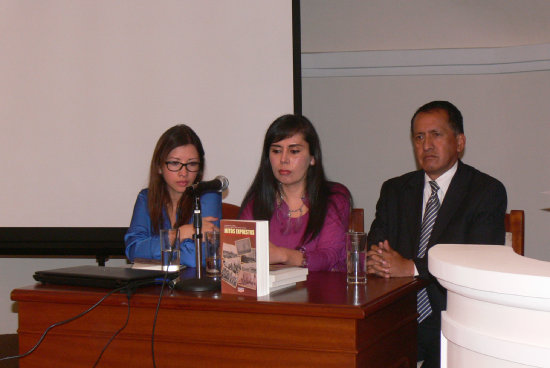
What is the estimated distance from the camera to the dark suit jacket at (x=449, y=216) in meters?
2.36

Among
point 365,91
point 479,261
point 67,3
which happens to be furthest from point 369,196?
point 479,261

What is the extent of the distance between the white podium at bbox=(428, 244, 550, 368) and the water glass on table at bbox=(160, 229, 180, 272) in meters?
1.21

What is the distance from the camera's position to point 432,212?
2.51m

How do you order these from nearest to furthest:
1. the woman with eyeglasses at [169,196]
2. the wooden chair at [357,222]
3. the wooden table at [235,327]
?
the wooden table at [235,327]
the woman with eyeglasses at [169,196]
the wooden chair at [357,222]

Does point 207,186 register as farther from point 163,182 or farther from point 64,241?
point 64,241

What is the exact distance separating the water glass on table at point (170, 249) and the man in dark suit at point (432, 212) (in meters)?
0.67

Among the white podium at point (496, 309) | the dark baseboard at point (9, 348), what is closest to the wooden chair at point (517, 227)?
the white podium at point (496, 309)

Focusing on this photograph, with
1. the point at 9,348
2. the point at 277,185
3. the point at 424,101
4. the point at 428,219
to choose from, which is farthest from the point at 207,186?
the point at 9,348

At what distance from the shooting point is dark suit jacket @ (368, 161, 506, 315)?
2.36 meters

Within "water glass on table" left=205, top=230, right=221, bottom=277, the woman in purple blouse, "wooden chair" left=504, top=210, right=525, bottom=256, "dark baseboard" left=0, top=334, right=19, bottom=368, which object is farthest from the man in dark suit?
"dark baseboard" left=0, top=334, right=19, bottom=368

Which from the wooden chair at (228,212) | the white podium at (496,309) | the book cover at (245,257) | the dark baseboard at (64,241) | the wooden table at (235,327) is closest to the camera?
the white podium at (496,309)

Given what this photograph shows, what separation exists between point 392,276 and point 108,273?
0.94m

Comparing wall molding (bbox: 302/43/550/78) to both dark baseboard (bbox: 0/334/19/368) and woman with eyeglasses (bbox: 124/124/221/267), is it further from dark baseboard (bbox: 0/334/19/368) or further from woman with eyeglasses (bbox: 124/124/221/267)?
dark baseboard (bbox: 0/334/19/368)

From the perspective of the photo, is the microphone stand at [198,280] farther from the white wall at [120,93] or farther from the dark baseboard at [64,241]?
the dark baseboard at [64,241]
